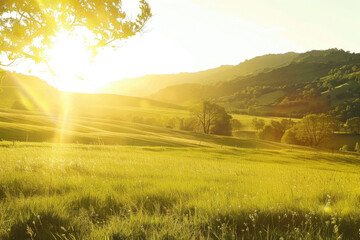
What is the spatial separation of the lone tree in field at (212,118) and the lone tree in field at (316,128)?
2847cm

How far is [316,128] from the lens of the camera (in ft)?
317

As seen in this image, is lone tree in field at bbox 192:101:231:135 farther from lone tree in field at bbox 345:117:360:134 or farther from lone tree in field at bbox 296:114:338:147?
lone tree in field at bbox 345:117:360:134

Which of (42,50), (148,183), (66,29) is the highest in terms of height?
(66,29)

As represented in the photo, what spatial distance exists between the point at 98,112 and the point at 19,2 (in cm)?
17107

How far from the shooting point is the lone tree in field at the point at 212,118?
10619 cm

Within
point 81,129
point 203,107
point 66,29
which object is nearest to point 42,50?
point 66,29

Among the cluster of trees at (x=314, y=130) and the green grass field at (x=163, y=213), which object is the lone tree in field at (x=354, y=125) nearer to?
the cluster of trees at (x=314, y=130)

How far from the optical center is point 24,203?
14.1 ft

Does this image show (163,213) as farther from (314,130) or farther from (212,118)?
(212,118)

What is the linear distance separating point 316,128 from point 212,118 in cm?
3937

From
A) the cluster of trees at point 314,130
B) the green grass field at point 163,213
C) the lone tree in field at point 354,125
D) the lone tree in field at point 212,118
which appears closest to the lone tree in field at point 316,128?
the cluster of trees at point 314,130

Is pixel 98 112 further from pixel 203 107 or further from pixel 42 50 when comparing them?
pixel 42 50

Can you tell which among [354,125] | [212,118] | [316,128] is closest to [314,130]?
[316,128]

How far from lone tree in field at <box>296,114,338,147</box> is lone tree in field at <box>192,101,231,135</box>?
2847cm
